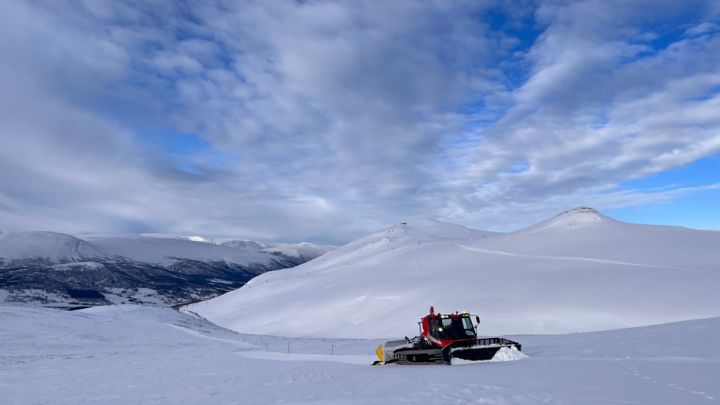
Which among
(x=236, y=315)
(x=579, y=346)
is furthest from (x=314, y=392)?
(x=236, y=315)

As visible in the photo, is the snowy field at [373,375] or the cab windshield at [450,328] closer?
the snowy field at [373,375]

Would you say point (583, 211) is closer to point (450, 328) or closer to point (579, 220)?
point (579, 220)

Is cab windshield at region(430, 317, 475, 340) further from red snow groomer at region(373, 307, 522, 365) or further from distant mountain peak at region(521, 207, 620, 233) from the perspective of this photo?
distant mountain peak at region(521, 207, 620, 233)

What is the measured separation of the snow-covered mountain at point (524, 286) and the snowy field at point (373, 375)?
6128 millimetres

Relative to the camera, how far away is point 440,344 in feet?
67.7

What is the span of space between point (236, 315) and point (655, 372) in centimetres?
5595

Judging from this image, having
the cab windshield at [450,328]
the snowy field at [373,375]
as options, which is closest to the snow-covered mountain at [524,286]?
the snowy field at [373,375]

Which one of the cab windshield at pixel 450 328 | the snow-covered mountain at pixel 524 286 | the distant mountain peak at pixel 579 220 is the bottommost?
the cab windshield at pixel 450 328

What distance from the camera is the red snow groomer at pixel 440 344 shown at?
63.6 ft

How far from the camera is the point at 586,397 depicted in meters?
10.3

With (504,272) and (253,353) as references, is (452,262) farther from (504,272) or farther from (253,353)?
(253,353)

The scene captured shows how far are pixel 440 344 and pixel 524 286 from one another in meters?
23.9

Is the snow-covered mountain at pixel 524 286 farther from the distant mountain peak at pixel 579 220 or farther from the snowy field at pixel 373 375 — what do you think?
the snowy field at pixel 373 375

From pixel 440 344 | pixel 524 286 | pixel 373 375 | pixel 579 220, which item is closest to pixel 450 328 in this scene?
pixel 440 344
